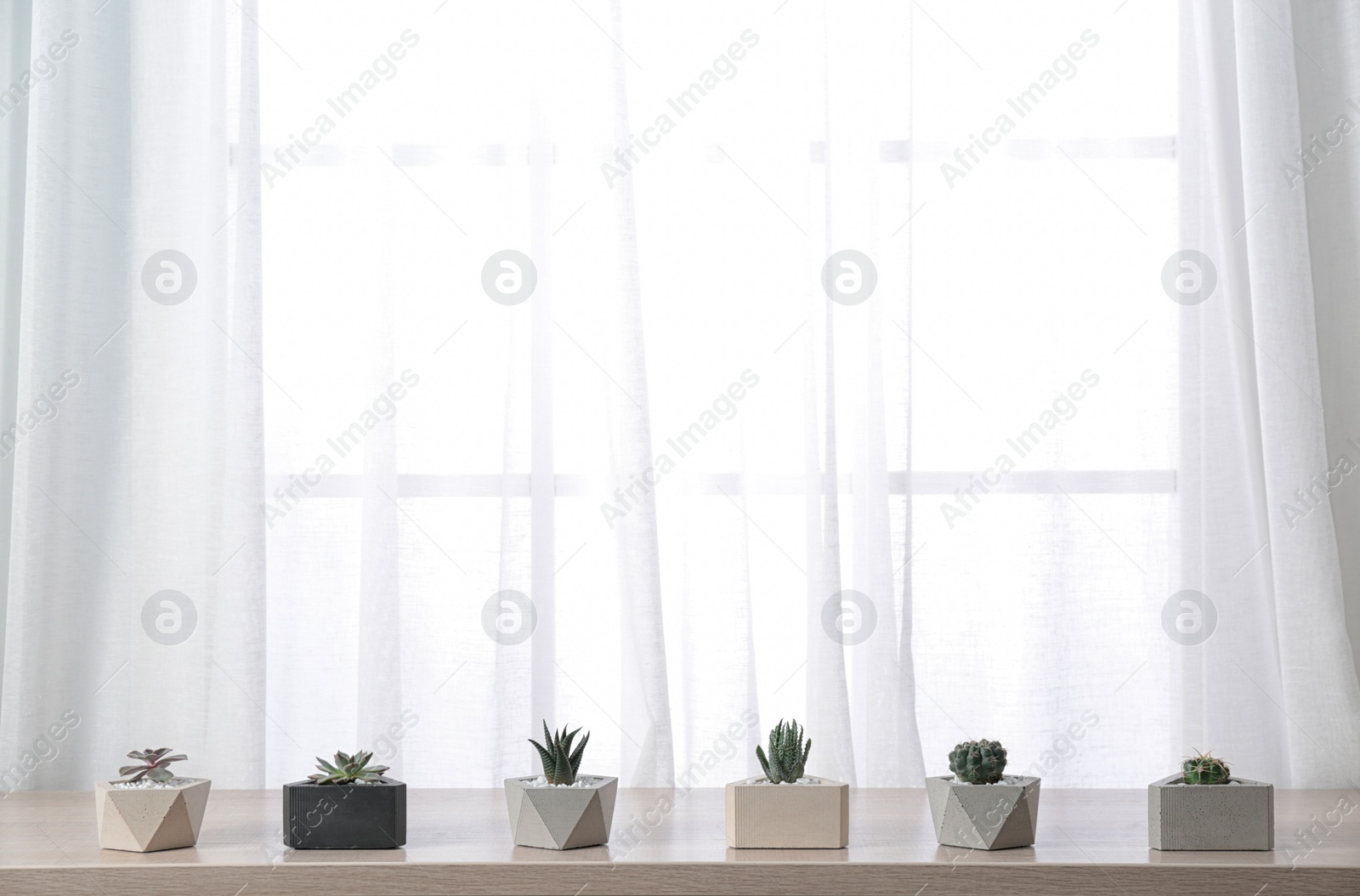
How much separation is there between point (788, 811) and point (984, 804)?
0.73ft

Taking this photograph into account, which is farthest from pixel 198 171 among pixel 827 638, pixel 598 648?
pixel 827 638

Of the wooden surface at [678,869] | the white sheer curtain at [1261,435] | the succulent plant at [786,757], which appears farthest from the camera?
the white sheer curtain at [1261,435]

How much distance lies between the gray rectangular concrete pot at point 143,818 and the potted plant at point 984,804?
34.5 inches

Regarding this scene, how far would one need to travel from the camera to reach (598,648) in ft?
5.94

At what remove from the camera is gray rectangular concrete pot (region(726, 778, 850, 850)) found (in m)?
1.20

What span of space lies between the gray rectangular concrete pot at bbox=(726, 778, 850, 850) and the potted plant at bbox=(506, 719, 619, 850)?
0.51 ft

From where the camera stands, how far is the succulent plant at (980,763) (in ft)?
3.94

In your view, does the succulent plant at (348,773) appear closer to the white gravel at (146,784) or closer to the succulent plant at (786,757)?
the white gravel at (146,784)

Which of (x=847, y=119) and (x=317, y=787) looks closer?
(x=317, y=787)

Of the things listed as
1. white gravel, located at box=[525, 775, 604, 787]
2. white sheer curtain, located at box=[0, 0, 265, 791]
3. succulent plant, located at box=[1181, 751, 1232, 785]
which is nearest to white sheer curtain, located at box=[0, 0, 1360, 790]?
white sheer curtain, located at box=[0, 0, 265, 791]

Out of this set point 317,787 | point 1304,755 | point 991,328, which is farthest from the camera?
point 991,328

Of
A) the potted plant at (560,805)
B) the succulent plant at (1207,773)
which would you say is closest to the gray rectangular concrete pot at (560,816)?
the potted plant at (560,805)

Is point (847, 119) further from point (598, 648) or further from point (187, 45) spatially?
point (187, 45)

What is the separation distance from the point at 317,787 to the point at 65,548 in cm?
92
